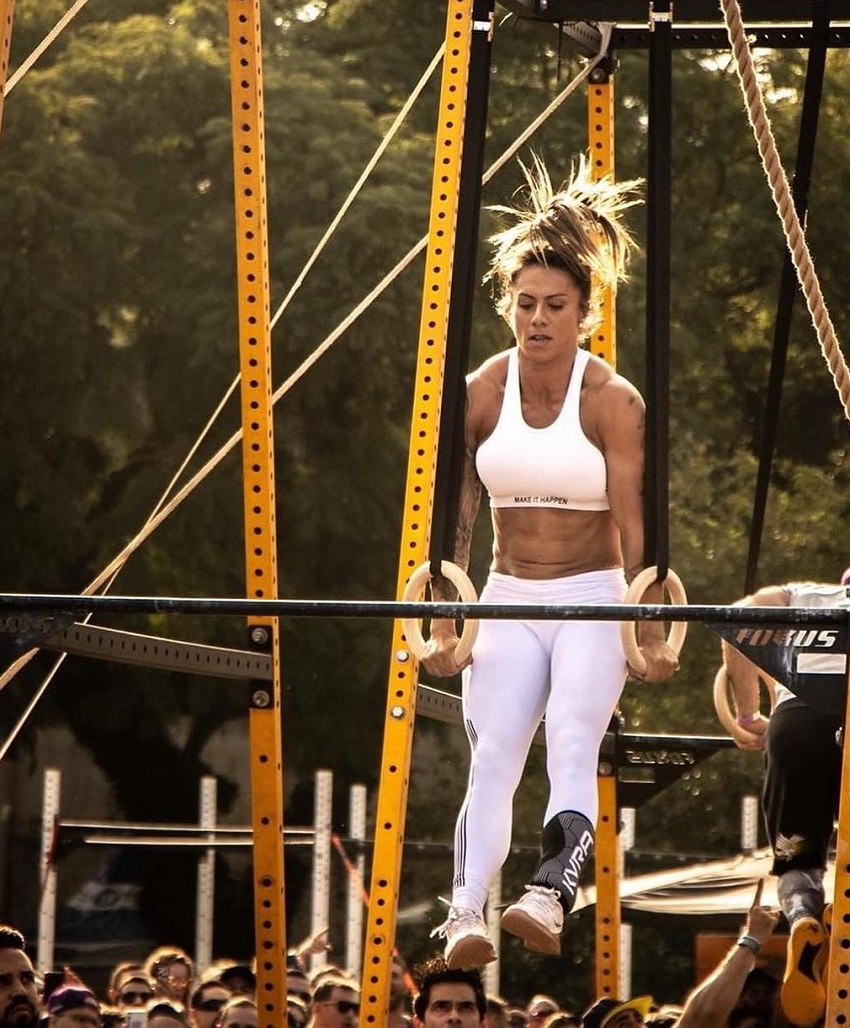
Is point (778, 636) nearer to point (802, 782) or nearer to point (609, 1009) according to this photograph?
point (802, 782)

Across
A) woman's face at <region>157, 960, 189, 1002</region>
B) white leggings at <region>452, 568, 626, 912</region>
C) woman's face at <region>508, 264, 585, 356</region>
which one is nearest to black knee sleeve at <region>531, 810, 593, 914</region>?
white leggings at <region>452, 568, 626, 912</region>

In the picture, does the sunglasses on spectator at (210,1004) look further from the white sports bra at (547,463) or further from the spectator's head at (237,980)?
the white sports bra at (547,463)

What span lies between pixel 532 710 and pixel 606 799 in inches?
119

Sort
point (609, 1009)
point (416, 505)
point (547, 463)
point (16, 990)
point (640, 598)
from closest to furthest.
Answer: point (640, 598) < point (547, 463) < point (16, 990) < point (416, 505) < point (609, 1009)

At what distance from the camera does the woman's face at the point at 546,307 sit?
5551 mm

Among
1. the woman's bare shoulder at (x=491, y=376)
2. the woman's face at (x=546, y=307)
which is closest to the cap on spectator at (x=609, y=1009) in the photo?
the woman's bare shoulder at (x=491, y=376)

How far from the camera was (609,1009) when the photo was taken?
7.17 meters

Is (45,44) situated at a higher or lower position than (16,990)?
higher

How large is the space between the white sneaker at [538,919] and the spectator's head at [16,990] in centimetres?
190

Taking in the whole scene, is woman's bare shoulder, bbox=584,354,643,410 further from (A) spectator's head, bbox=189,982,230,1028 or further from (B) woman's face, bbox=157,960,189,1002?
(B) woman's face, bbox=157,960,189,1002

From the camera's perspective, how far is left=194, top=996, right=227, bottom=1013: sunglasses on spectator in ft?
25.2

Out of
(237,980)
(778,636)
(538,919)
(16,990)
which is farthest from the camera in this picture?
(237,980)

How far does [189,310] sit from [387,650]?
105 inches

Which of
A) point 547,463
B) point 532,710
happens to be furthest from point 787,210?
point 532,710
